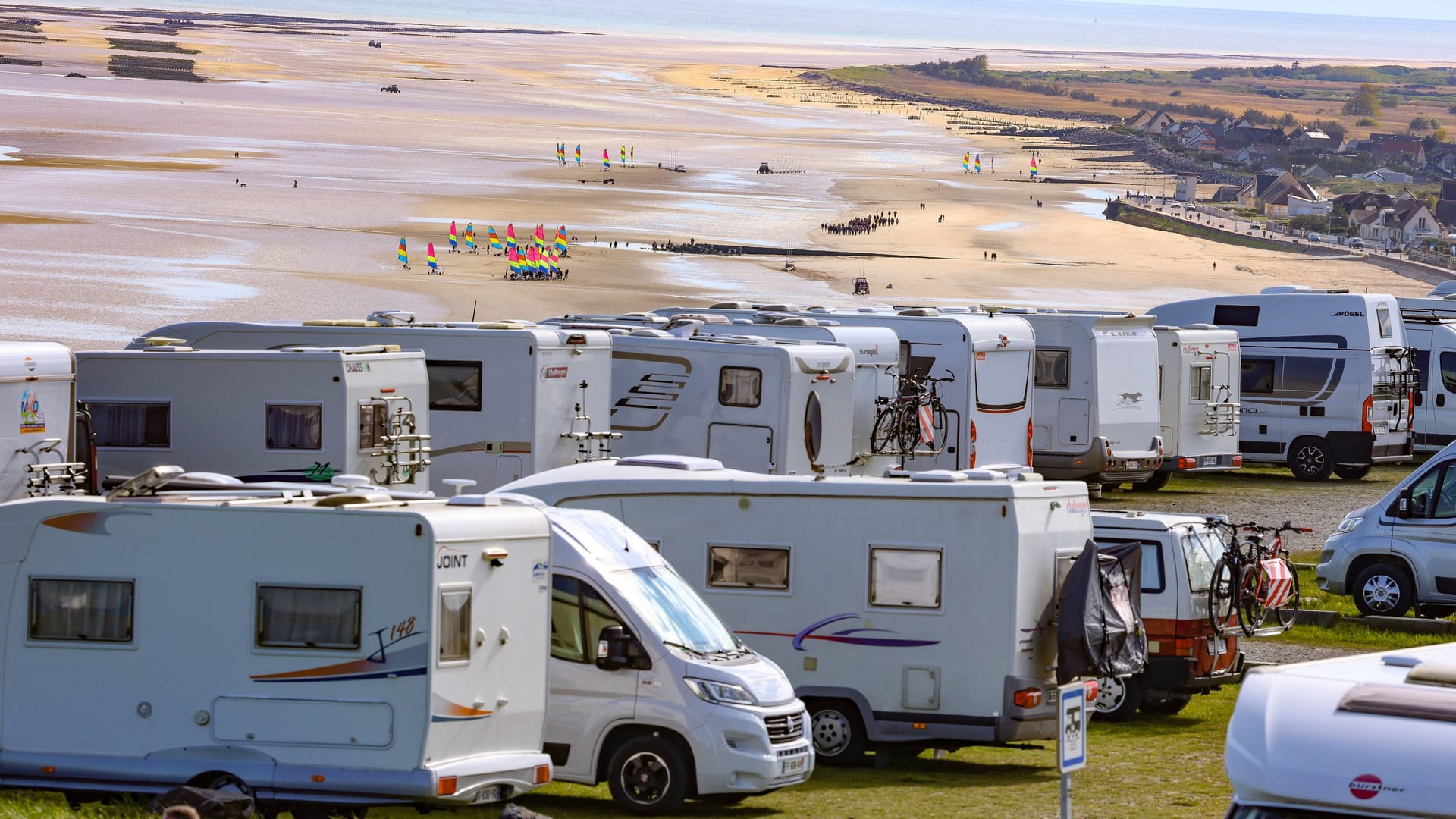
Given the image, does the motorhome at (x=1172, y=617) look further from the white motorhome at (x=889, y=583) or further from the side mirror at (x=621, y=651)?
the side mirror at (x=621, y=651)

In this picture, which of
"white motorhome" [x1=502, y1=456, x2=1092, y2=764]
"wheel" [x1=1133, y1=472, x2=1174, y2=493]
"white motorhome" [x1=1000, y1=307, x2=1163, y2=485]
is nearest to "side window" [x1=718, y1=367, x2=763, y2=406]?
"white motorhome" [x1=502, y1=456, x2=1092, y2=764]

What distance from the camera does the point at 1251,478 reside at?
32.1m

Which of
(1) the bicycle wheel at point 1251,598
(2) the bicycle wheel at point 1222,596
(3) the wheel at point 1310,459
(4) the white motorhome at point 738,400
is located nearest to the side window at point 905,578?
(2) the bicycle wheel at point 1222,596

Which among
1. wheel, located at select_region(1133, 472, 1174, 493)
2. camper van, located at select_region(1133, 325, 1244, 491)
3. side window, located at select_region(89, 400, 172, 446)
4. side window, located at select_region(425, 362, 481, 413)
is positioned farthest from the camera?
wheel, located at select_region(1133, 472, 1174, 493)

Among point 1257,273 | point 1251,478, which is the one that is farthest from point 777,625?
point 1257,273

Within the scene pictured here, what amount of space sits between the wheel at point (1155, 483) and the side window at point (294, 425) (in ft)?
50.1

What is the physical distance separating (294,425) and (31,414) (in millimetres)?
2370

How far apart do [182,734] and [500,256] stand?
6577cm

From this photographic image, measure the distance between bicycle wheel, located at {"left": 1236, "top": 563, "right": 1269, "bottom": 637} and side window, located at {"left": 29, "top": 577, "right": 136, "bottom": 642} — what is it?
829 centimetres

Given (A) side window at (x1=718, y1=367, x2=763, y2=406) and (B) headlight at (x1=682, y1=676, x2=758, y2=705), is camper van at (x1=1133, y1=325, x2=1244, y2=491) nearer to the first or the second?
(A) side window at (x1=718, y1=367, x2=763, y2=406)

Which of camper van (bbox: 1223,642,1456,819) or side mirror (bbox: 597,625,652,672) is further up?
camper van (bbox: 1223,642,1456,819)

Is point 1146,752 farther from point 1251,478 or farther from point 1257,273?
point 1257,273

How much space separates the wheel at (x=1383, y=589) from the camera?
19406 mm

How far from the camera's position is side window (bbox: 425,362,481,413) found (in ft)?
65.1
